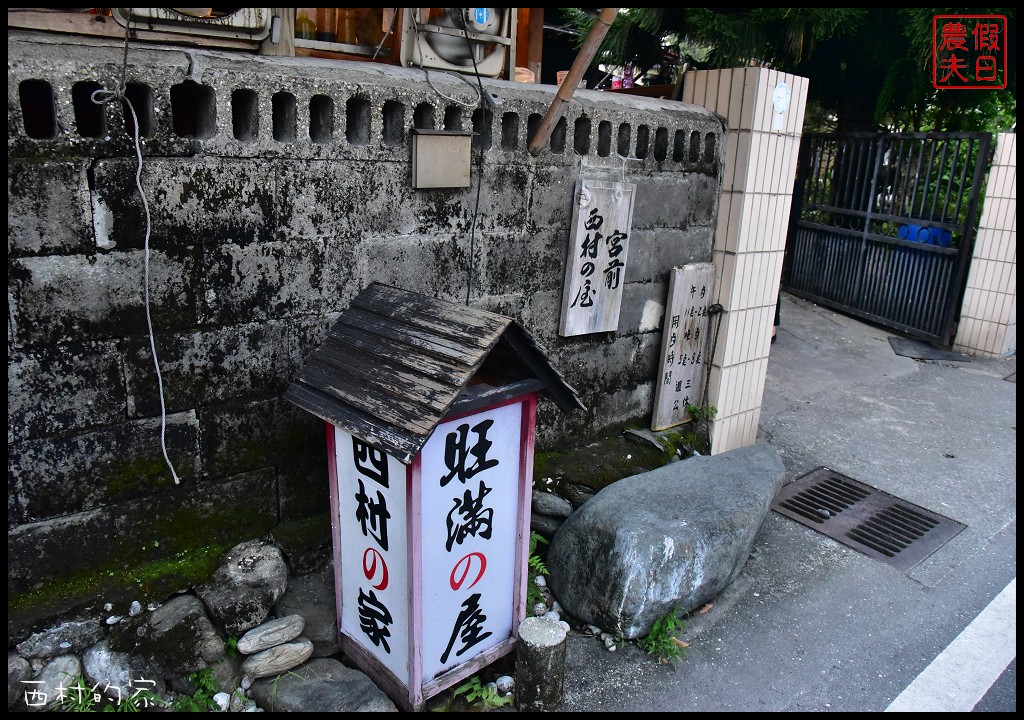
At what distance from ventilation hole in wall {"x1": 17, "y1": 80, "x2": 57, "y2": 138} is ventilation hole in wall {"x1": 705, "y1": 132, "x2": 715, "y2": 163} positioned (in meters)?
4.82

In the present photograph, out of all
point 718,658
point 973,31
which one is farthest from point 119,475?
point 973,31

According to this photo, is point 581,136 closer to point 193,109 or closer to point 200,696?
point 193,109

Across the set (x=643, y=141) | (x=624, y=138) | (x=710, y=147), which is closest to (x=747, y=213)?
(x=710, y=147)

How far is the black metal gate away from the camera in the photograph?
10.4m

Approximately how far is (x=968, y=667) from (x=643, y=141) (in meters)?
4.30

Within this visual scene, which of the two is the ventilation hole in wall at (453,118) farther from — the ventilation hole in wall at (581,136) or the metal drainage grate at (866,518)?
the metal drainage grate at (866,518)

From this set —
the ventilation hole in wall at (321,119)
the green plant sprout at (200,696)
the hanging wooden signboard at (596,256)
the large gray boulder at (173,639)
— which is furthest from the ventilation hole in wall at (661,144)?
the green plant sprout at (200,696)

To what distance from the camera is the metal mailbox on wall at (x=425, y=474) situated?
11.5 feet

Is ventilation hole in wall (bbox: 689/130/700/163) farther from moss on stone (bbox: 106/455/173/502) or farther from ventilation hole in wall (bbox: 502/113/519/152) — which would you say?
moss on stone (bbox: 106/455/173/502)

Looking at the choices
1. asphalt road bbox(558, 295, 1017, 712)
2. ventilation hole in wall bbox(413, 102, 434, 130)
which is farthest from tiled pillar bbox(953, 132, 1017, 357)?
ventilation hole in wall bbox(413, 102, 434, 130)

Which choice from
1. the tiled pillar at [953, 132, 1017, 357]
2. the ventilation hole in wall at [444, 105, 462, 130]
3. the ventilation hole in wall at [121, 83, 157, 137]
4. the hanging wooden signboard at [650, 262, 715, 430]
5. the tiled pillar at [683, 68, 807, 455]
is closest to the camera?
the ventilation hole in wall at [121, 83, 157, 137]

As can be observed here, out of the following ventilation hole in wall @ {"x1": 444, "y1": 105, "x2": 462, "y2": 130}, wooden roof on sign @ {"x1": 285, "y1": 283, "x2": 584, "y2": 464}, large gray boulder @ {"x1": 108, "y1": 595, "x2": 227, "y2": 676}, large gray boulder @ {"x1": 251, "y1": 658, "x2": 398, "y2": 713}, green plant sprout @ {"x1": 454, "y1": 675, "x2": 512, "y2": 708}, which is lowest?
green plant sprout @ {"x1": 454, "y1": 675, "x2": 512, "y2": 708}

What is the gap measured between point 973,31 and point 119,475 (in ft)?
32.0

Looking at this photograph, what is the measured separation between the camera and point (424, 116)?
4590 millimetres
